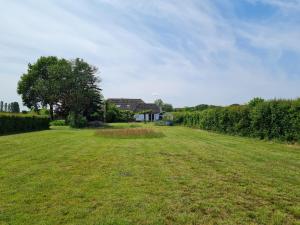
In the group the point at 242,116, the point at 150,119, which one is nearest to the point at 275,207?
the point at 242,116

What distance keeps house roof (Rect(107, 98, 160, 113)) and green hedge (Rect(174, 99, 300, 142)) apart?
49.1m

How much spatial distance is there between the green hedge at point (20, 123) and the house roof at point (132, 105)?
42.9 metres

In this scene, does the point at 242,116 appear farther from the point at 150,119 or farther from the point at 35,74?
the point at 150,119

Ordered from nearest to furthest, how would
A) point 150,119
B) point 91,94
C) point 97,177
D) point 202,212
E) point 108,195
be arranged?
point 202,212
point 108,195
point 97,177
point 91,94
point 150,119

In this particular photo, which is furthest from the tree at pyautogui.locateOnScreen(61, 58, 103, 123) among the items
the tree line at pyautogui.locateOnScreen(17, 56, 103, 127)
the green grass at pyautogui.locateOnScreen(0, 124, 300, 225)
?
the green grass at pyautogui.locateOnScreen(0, 124, 300, 225)

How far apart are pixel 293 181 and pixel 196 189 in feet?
8.26

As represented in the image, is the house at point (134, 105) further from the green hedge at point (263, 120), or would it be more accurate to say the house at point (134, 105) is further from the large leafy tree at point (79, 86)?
the green hedge at point (263, 120)

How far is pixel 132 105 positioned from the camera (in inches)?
2992

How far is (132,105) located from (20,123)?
5080 cm

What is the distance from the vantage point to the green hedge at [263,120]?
14.9 metres

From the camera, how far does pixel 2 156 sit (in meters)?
9.83

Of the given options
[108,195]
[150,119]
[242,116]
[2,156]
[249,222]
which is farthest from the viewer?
[150,119]

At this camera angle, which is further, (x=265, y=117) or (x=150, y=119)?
(x=150, y=119)

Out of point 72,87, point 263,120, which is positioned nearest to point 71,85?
point 72,87
